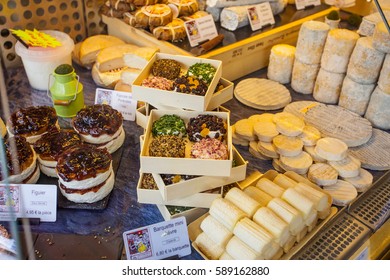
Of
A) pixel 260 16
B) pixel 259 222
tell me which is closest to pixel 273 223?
pixel 259 222

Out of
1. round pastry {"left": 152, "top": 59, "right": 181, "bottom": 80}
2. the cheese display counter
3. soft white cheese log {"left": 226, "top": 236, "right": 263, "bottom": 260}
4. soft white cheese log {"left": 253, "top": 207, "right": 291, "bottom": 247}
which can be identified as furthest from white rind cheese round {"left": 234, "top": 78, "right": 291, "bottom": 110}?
soft white cheese log {"left": 226, "top": 236, "right": 263, "bottom": 260}

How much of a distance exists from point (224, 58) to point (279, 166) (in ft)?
3.17

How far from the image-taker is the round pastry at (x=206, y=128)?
2037 mm

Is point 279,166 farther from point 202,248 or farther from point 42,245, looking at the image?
point 42,245

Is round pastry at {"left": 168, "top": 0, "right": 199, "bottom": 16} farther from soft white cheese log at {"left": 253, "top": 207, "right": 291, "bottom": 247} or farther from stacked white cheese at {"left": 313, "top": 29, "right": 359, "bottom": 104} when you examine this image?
soft white cheese log at {"left": 253, "top": 207, "right": 291, "bottom": 247}

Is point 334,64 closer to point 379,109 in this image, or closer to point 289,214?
point 379,109

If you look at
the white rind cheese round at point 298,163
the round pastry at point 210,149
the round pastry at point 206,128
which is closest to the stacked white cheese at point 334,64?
the white rind cheese round at point 298,163

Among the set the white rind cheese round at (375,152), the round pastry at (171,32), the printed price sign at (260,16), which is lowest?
the white rind cheese round at (375,152)

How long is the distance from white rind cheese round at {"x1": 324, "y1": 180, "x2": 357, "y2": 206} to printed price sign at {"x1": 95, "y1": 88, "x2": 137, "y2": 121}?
4.07ft

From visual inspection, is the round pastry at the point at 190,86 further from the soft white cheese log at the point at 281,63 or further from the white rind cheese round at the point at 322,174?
the soft white cheese log at the point at 281,63

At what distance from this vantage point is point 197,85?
2156 millimetres

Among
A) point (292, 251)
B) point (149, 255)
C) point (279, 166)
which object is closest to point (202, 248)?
point (149, 255)

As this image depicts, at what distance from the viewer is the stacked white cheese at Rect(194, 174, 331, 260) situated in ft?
5.62

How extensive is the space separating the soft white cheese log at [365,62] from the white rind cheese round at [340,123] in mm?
225
